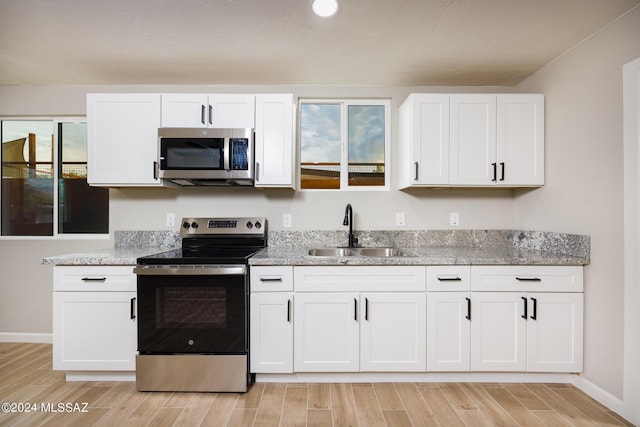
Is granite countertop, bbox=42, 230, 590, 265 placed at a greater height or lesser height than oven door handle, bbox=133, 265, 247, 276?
greater

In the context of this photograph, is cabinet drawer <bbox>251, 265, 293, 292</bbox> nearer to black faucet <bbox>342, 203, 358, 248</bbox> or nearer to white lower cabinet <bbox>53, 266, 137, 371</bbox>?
black faucet <bbox>342, 203, 358, 248</bbox>

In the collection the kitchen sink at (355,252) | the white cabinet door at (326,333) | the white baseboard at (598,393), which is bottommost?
the white baseboard at (598,393)

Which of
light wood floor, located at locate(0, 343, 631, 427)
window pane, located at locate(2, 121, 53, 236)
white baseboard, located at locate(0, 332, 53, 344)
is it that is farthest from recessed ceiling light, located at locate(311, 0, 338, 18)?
white baseboard, located at locate(0, 332, 53, 344)

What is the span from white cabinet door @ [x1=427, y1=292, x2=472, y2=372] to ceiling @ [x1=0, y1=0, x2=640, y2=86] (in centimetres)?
172

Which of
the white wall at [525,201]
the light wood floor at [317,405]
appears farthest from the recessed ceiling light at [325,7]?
the light wood floor at [317,405]

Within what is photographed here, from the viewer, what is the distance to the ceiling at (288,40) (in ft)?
6.05

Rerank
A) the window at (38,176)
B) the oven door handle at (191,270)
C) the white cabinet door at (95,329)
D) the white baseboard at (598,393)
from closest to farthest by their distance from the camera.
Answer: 1. the white baseboard at (598,393)
2. the oven door handle at (191,270)
3. the white cabinet door at (95,329)
4. the window at (38,176)

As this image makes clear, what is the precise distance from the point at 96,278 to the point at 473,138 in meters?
2.94

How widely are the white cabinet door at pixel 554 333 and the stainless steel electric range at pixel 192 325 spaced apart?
76.0 inches

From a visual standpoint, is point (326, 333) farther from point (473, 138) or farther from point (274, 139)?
point (473, 138)

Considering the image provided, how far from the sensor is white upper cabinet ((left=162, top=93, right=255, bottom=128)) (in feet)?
8.32

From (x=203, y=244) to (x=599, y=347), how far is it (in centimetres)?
293

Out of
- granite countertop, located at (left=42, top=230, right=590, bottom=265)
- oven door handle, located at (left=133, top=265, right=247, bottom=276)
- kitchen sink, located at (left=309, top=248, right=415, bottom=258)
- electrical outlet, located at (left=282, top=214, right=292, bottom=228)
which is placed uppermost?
electrical outlet, located at (left=282, top=214, right=292, bottom=228)

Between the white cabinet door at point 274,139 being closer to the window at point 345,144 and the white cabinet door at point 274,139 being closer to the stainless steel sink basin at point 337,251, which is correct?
the window at point 345,144
